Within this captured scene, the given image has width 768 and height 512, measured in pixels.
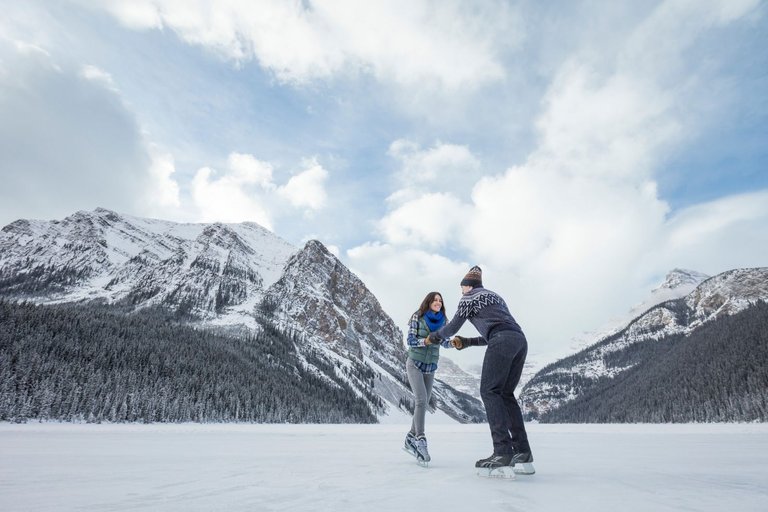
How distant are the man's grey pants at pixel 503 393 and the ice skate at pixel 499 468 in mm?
78

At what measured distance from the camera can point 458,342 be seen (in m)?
5.75

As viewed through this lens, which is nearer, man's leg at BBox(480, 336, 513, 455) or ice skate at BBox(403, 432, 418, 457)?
man's leg at BBox(480, 336, 513, 455)

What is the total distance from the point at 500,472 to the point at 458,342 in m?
1.72

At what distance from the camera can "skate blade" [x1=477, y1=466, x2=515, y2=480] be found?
183 inches

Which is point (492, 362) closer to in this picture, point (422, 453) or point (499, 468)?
point (499, 468)

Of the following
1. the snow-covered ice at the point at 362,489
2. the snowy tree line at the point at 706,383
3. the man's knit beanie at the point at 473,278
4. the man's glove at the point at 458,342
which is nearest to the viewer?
the snow-covered ice at the point at 362,489

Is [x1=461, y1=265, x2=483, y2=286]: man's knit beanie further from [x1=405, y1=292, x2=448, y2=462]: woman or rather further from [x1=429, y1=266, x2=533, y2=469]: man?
[x1=405, y1=292, x2=448, y2=462]: woman

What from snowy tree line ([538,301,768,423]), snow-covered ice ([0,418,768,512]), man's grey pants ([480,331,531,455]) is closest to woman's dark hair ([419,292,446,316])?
man's grey pants ([480,331,531,455])

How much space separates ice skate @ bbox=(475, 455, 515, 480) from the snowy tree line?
109 m

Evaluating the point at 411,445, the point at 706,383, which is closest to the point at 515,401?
the point at 411,445

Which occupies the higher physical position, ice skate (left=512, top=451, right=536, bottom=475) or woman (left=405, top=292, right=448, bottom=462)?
woman (left=405, top=292, right=448, bottom=462)

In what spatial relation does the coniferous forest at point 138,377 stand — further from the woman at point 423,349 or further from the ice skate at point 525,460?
the ice skate at point 525,460

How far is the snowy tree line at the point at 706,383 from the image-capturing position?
90.2 metres

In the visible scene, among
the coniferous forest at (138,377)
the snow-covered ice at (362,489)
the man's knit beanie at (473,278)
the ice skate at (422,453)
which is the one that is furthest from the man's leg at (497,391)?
the coniferous forest at (138,377)
